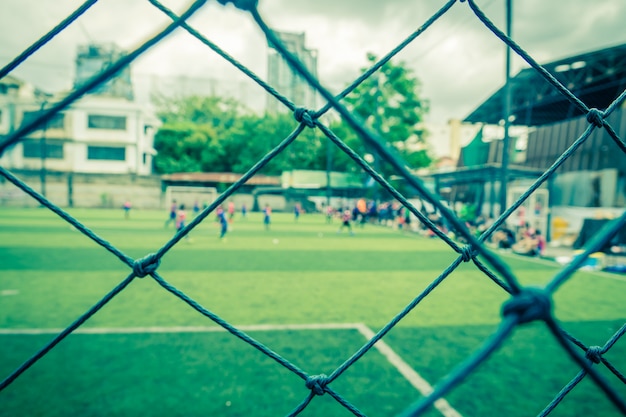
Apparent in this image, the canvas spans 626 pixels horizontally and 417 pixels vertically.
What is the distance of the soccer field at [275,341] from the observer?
133 inches

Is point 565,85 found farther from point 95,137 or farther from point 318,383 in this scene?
point 95,137

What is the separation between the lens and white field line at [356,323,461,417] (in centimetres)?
330

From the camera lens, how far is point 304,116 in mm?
865

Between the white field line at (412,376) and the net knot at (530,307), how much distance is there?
2692mm

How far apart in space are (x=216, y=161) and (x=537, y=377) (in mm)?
40587

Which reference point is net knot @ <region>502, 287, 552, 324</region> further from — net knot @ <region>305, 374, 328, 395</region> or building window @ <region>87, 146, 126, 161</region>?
building window @ <region>87, 146, 126, 161</region>

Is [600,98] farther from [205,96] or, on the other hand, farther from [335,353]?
[205,96]

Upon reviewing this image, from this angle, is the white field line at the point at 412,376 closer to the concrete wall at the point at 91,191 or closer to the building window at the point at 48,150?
the concrete wall at the point at 91,191

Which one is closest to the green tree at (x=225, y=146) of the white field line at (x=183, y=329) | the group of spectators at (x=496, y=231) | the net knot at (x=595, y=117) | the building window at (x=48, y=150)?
the building window at (x=48, y=150)

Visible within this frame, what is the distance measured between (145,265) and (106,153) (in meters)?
42.2

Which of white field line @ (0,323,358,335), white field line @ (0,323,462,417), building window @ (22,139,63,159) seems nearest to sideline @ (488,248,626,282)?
white field line @ (0,323,462,417)

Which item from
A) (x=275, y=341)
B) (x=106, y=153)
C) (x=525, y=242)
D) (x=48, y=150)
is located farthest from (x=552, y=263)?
(x=48, y=150)

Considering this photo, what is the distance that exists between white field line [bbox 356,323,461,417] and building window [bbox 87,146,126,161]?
38.8m

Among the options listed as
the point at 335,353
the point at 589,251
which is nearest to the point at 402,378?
the point at 335,353
